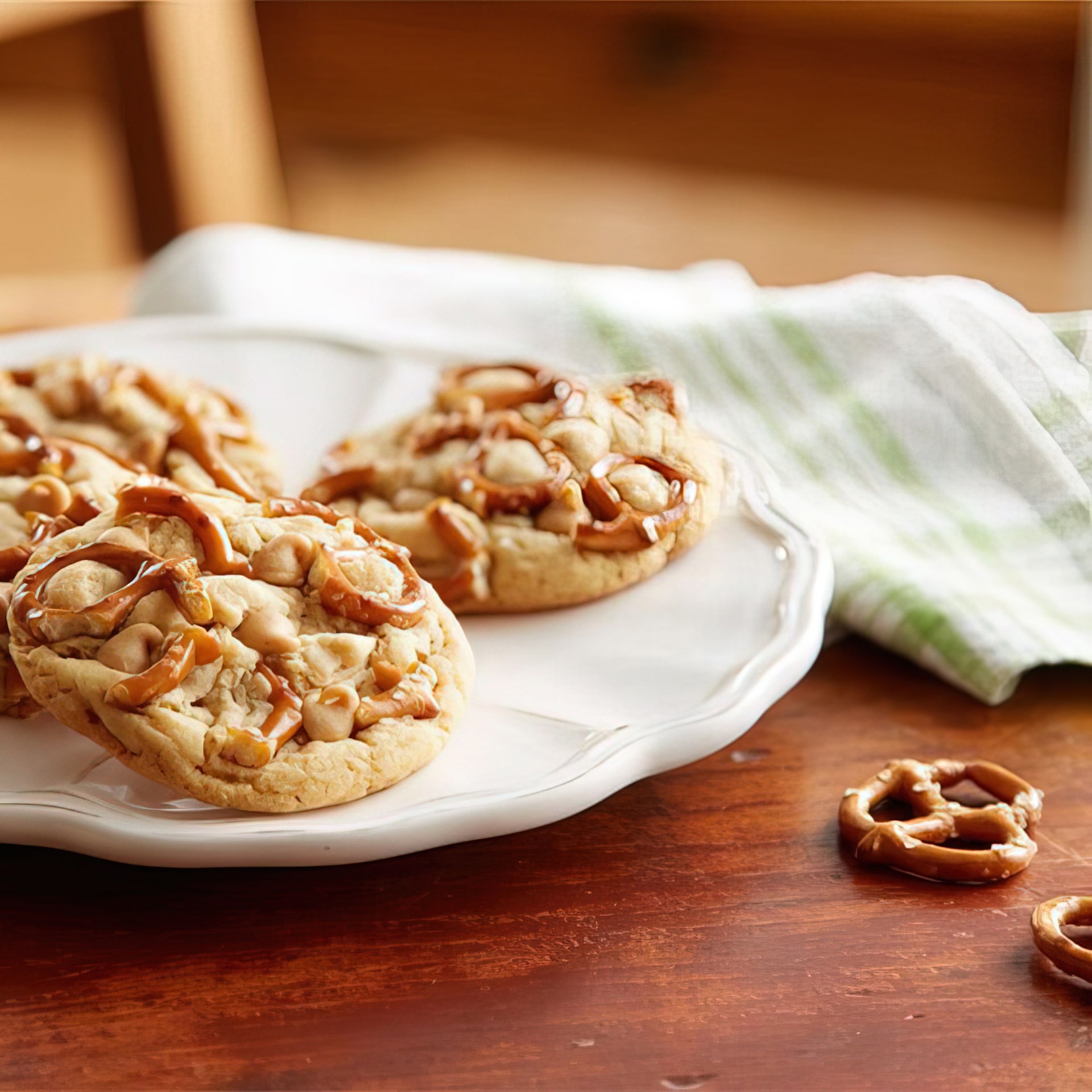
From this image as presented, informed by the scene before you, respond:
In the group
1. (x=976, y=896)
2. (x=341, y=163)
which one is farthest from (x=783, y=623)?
Result: (x=341, y=163)

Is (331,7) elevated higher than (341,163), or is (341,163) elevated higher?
(331,7)

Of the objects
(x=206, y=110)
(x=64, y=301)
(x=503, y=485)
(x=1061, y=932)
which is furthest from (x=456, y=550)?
(x=206, y=110)

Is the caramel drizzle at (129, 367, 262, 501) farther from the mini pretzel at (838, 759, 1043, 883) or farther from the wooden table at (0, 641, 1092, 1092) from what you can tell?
the mini pretzel at (838, 759, 1043, 883)

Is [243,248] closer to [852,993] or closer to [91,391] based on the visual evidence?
[91,391]

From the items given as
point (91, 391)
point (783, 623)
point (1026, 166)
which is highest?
point (91, 391)

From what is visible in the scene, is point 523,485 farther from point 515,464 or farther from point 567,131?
point 567,131

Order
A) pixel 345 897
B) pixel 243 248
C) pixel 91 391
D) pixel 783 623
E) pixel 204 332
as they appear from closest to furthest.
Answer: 1. pixel 345 897
2. pixel 783 623
3. pixel 91 391
4. pixel 204 332
5. pixel 243 248

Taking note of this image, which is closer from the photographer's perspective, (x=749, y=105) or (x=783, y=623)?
(x=783, y=623)

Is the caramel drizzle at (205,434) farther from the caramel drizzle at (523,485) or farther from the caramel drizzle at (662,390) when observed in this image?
the caramel drizzle at (662,390)

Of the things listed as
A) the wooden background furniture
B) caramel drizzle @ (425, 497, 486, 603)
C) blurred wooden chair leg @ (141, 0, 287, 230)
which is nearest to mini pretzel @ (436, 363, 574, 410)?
caramel drizzle @ (425, 497, 486, 603)
